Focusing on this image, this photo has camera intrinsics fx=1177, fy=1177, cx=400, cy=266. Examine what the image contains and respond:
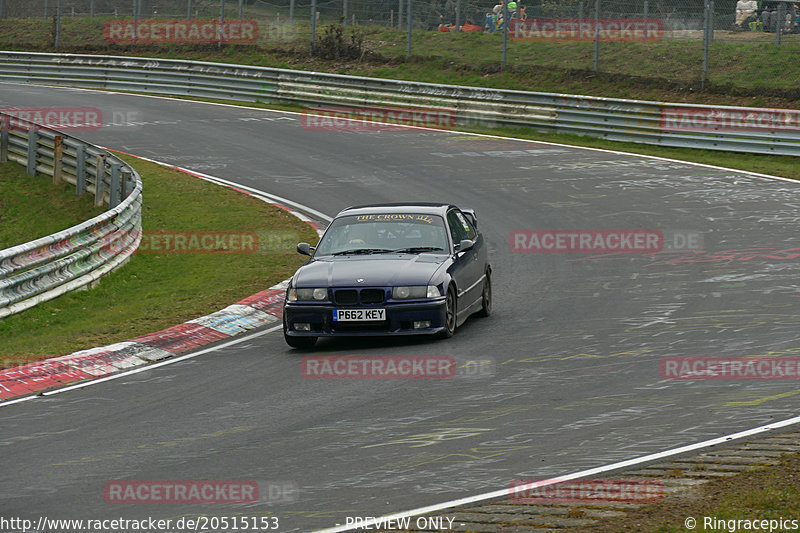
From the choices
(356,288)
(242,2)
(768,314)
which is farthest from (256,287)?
(242,2)

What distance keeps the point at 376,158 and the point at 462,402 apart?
17.7 metres

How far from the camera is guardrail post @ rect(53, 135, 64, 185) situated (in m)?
23.6

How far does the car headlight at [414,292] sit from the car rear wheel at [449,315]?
0.21 meters

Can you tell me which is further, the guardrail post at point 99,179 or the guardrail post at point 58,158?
the guardrail post at point 58,158

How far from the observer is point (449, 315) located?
40.8ft

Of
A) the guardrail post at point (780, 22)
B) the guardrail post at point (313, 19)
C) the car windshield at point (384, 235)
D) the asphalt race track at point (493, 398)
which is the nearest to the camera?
the asphalt race track at point (493, 398)

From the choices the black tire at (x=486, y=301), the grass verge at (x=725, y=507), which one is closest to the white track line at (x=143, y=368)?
the black tire at (x=486, y=301)

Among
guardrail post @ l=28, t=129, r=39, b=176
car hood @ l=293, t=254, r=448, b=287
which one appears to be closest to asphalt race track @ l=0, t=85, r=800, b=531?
car hood @ l=293, t=254, r=448, b=287

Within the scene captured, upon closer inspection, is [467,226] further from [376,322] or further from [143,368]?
[143,368]

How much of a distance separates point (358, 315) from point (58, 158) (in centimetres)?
1344

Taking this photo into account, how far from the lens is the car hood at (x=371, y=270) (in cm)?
1222

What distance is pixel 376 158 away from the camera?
88.4ft

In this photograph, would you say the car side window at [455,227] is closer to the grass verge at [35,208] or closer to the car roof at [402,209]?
the car roof at [402,209]

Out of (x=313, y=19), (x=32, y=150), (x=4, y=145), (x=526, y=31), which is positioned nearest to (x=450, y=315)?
(x=32, y=150)
